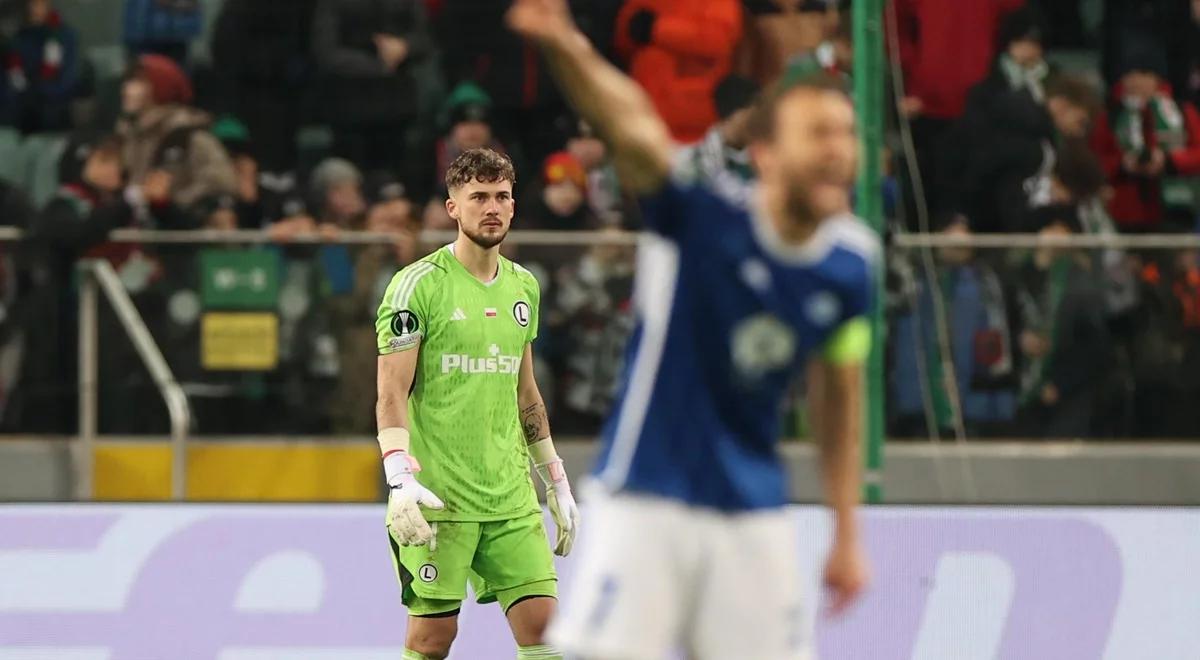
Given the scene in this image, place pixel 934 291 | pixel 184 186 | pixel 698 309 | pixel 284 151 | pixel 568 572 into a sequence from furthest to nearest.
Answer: pixel 284 151 → pixel 184 186 → pixel 934 291 → pixel 568 572 → pixel 698 309

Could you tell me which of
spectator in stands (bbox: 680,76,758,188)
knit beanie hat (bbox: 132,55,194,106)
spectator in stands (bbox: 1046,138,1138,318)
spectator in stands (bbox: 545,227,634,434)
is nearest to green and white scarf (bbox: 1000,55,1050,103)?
→ spectator in stands (bbox: 1046,138,1138,318)

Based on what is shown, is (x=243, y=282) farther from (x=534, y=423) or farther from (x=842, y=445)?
(x=842, y=445)

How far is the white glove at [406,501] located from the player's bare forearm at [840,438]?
190 cm

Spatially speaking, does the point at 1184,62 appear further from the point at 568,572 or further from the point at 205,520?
the point at 205,520

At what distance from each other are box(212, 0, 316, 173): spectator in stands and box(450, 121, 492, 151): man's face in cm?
84

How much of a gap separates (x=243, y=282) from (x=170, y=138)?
148cm

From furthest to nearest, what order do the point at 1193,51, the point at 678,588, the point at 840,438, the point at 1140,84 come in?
the point at 1193,51
the point at 1140,84
the point at 840,438
the point at 678,588

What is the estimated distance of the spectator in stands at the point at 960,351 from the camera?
25.6 ft

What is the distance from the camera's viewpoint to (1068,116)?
9.12 m

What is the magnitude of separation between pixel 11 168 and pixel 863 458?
4652 mm

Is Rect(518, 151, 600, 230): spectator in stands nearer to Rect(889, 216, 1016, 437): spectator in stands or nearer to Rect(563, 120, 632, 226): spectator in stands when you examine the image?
Rect(563, 120, 632, 226): spectator in stands

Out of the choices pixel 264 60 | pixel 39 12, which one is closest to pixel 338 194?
pixel 264 60

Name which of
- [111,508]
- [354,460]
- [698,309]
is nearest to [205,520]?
[111,508]

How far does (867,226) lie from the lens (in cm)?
744
